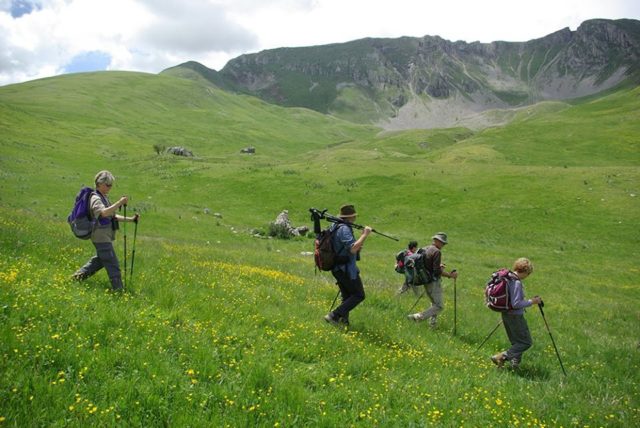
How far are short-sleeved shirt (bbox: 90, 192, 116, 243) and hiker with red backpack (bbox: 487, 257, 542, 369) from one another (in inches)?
372

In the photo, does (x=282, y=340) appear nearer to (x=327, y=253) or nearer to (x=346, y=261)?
(x=327, y=253)

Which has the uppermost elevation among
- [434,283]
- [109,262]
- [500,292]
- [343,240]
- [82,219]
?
[82,219]

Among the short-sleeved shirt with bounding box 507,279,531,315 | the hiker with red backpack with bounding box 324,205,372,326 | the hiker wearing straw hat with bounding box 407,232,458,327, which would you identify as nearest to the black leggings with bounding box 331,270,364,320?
the hiker with red backpack with bounding box 324,205,372,326

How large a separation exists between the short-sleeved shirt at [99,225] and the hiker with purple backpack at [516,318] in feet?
31.9

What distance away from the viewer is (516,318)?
35.2 feet

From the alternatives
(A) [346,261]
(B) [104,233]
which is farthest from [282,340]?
(B) [104,233]

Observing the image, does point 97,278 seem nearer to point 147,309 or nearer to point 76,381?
point 147,309

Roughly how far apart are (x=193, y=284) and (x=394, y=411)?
6792 mm

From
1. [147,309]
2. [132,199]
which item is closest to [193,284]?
[147,309]

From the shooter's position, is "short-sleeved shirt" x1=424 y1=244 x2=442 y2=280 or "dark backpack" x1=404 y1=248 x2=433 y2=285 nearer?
"short-sleeved shirt" x1=424 y1=244 x2=442 y2=280

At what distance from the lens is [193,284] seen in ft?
38.1

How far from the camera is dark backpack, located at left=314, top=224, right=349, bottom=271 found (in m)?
9.90

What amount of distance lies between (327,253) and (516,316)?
17.0 feet

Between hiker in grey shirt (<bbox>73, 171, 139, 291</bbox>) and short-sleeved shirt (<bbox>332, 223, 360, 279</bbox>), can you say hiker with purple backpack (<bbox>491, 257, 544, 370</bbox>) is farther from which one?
hiker in grey shirt (<bbox>73, 171, 139, 291</bbox>)
